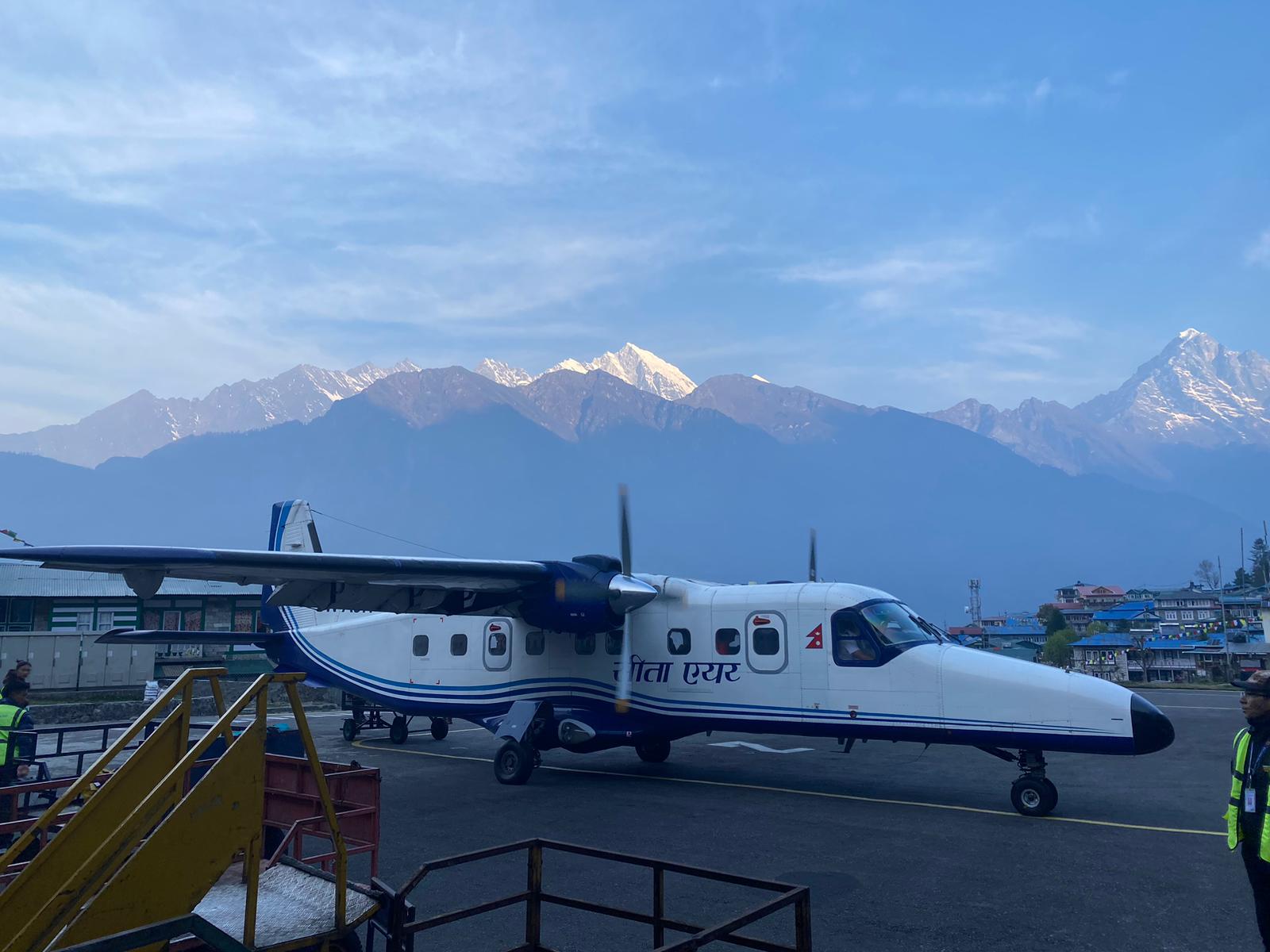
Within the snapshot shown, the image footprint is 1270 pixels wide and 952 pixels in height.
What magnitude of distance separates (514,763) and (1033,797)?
7.93 metres

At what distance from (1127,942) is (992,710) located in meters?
4.84

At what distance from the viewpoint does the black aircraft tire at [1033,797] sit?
11000mm

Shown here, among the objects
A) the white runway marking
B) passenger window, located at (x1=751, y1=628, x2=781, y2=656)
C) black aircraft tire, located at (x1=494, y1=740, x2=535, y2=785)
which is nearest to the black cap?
passenger window, located at (x1=751, y1=628, x2=781, y2=656)

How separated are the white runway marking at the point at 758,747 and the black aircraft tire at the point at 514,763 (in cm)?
543

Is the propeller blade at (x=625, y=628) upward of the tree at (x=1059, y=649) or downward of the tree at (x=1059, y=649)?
upward

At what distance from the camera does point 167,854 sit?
12.8ft

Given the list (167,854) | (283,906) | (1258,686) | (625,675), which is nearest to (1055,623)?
(625,675)

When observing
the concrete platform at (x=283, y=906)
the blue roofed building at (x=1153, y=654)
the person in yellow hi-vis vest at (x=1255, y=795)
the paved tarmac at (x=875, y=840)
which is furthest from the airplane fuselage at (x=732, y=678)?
the blue roofed building at (x=1153, y=654)

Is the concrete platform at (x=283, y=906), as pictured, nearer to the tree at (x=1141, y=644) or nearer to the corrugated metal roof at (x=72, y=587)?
the corrugated metal roof at (x=72, y=587)

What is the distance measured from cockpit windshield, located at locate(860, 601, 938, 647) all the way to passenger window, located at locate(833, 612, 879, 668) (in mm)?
139

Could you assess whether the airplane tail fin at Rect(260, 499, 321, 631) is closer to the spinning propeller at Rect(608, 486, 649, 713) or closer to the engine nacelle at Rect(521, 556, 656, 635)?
the engine nacelle at Rect(521, 556, 656, 635)

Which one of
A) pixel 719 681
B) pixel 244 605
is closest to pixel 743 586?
pixel 719 681

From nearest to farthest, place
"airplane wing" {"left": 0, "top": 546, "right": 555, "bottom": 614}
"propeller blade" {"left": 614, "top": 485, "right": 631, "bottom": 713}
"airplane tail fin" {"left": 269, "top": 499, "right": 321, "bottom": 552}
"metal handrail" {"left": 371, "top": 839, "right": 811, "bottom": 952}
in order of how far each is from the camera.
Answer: "metal handrail" {"left": 371, "top": 839, "right": 811, "bottom": 952}
"airplane wing" {"left": 0, "top": 546, "right": 555, "bottom": 614}
"propeller blade" {"left": 614, "top": 485, "right": 631, "bottom": 713}
"airplane tail fin" {"left": 269, "top": 499, "right": 321, "bottom": 552}

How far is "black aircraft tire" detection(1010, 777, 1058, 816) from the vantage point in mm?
11000
